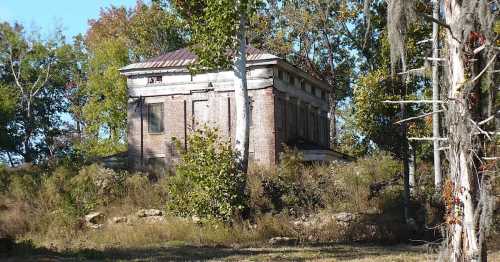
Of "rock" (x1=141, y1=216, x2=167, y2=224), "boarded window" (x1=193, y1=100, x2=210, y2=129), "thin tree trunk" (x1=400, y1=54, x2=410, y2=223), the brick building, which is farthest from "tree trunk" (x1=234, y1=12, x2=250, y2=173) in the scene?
"boarded window" (x1=193, y1=100, x2=210, y2=129)

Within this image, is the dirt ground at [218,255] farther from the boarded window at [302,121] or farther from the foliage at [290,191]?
the boarded window at [302,121]

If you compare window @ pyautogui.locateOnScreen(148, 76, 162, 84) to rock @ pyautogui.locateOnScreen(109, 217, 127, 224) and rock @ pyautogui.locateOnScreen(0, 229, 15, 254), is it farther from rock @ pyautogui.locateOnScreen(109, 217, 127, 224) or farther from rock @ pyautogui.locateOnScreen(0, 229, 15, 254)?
rock @ pyautogui.locateOnScreen(0, 229, 15, 254)

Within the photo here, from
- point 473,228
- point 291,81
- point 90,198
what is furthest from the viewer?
point 291,81

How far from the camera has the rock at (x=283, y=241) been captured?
22.8m

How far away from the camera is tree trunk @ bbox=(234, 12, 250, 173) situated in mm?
26797

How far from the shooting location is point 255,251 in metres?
18.9

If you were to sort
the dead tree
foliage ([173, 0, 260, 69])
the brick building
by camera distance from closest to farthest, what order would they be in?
the dead tree, foliage ([173, 0, 260, 69]), the brick building

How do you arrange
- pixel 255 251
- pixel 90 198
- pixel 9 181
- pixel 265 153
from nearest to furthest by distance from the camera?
1. pixel 255 251
2. pixel 90 198
3. pixel 9 181
4. pixel 265 153

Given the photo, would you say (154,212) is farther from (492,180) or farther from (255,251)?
(492,180)

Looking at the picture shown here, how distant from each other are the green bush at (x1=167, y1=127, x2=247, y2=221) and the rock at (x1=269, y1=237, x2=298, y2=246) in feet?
7.40

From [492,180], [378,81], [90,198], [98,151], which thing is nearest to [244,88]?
[378,81]

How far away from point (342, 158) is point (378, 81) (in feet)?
42.3

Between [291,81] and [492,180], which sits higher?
[291,81]

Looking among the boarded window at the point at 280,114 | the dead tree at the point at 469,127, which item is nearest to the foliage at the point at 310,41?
the boarded window at the point at 280,114
